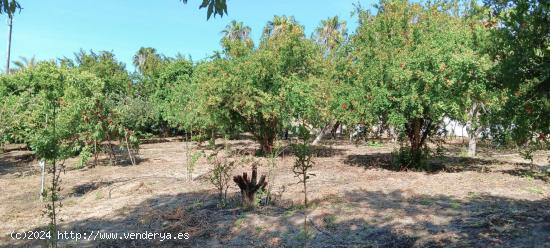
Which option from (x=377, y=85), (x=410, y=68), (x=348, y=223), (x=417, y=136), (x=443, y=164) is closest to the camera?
(x=348, y=223)

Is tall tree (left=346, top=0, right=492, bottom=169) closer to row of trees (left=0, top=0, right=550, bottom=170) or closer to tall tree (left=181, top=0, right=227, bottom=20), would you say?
row of trees (left=0, top=0, right=550, bottom=170)

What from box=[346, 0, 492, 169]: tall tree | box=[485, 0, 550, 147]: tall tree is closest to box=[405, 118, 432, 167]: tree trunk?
box=[346, 0, 492, 169]: tall tree

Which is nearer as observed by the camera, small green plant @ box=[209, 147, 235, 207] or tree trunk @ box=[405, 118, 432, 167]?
small green plant @ box=[209, 147, 235, 207]

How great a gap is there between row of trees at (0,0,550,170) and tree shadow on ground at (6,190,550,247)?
1.28 meters

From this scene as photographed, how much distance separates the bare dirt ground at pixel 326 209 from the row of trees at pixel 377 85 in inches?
50.2

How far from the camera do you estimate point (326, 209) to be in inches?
299

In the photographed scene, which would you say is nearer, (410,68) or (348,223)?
(348,223)

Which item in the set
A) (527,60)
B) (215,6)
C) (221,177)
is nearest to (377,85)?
(221,177)

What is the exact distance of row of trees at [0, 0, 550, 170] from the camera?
525 cm

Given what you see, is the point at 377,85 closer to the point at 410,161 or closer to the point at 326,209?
the point at 410,161

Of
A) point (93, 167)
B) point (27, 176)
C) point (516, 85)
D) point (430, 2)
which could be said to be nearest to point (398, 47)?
point (430, 2)

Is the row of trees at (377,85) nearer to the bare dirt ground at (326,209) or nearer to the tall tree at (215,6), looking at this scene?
the bare dirt ground at (326,209)

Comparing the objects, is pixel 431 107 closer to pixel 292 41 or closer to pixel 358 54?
pixel 358 54

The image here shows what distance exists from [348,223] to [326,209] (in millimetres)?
834
